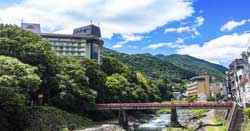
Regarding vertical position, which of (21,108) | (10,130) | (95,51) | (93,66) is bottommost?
(10,130)

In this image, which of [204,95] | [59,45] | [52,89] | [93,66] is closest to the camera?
[52,89]

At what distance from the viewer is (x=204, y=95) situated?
13762 centimetres

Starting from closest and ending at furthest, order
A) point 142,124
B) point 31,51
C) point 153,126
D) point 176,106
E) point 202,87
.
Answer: point 31,51, point 176,106, point 153,126, point 142,124, point 202,87

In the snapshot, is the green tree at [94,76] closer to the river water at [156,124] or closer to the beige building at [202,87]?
the river water at [156,124]

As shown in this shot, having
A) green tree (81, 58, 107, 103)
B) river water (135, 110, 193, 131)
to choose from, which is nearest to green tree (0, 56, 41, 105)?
green tree (81, 58, 107, 103)

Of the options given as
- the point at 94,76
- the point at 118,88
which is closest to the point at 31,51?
the point at 94,76

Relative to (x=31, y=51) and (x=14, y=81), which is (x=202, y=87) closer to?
(x=31, y=51)

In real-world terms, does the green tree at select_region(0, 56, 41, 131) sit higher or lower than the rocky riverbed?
A: higher

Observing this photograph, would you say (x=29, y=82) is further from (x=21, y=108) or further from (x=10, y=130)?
(x=10, y=130)

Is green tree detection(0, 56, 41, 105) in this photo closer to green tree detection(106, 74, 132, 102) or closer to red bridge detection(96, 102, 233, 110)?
red bridge detection(96, 102, 233, 110)

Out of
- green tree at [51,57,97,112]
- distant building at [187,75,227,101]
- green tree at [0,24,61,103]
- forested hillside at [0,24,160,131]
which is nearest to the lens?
forested hillside at [0,24,160,131]

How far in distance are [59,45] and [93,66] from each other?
5257 centimetres

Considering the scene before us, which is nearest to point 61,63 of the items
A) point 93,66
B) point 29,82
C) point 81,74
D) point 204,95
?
point 81,74

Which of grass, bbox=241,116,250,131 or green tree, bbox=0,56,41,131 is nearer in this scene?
grass, bbox=241,116,250,131
